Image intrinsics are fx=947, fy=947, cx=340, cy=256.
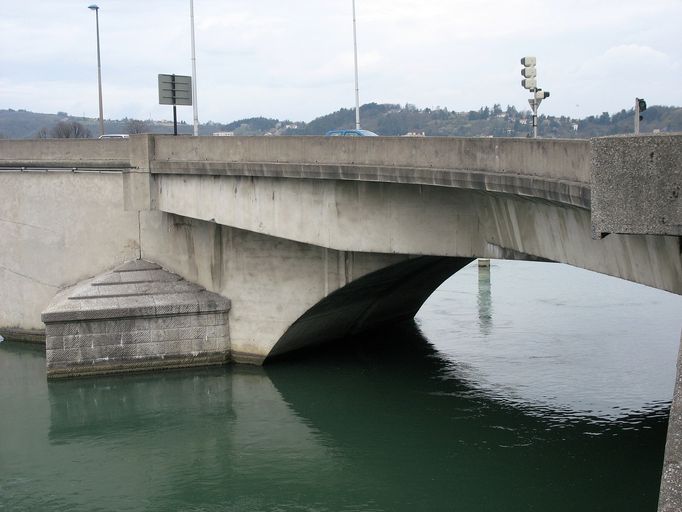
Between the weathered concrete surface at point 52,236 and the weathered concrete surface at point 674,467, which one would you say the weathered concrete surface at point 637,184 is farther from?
the weathered concrete surface at point 52,236

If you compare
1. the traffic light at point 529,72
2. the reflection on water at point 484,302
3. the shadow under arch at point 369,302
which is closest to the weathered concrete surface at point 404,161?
the shadow under arch at point 369,302

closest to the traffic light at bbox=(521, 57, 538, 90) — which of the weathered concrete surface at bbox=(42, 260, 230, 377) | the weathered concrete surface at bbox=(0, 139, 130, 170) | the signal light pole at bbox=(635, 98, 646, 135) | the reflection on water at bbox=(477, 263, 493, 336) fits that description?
the signal light pole at bbox=(635, 98, 646, 135)

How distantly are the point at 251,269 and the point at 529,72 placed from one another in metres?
7.42

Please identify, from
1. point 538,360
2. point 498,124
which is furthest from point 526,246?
point 498,124

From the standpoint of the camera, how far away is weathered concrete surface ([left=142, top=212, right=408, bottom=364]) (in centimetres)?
2028

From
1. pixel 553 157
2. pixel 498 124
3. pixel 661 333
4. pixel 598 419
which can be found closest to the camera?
pixel 553 157

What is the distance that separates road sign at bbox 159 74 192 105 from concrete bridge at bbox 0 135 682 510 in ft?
5.66

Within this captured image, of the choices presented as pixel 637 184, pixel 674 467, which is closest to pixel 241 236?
pixel 637 184

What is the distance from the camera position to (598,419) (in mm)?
16719

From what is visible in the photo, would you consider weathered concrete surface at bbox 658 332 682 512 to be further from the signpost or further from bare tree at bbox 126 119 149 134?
bare tree at bbox 126 119 149 134

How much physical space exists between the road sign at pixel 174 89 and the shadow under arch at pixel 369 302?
20.9 feet

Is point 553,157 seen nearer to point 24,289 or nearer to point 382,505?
point 382,505

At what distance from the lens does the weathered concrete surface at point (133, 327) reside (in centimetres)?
2041

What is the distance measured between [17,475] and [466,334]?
504 inches
